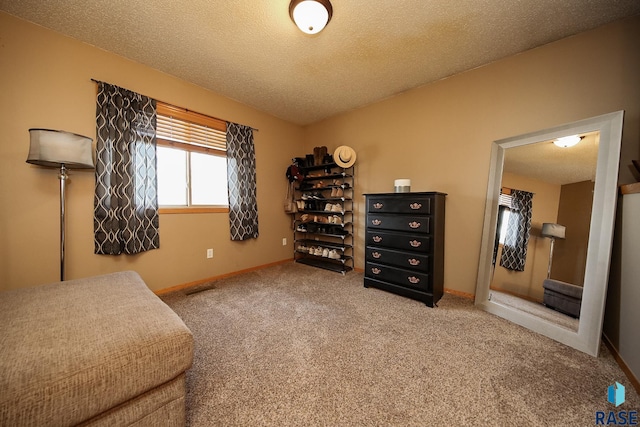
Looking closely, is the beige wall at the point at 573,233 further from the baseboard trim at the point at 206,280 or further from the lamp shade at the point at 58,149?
the lamp shade at the point at 58,149

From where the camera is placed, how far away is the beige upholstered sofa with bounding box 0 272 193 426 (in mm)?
638

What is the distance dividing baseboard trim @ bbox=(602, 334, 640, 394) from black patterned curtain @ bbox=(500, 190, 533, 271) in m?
0.62

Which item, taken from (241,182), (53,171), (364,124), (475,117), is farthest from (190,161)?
(475,117)

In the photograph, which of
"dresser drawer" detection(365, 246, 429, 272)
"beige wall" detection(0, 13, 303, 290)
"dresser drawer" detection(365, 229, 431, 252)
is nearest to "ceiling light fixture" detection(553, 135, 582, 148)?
"dresser drawer" detection(365, 229, 431, 252)

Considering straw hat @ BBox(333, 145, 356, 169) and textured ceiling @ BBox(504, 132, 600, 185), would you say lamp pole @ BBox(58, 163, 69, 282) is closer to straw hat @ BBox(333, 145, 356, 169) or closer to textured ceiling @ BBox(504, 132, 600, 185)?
straw hat @ BBox(333, 145, 356, 169)

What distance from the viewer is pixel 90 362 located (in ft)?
2.37

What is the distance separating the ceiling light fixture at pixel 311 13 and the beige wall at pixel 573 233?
2251 millimetres

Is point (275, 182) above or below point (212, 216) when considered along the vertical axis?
above

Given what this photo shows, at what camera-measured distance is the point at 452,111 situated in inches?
96.1

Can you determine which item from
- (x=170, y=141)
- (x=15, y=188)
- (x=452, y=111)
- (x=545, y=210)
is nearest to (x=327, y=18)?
(x=452, y=111)

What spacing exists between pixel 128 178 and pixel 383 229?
270 cm

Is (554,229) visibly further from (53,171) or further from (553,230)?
(53,171)

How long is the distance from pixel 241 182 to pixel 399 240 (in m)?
2.22

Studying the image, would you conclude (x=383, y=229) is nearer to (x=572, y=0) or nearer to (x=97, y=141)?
(x=572, y=0)
